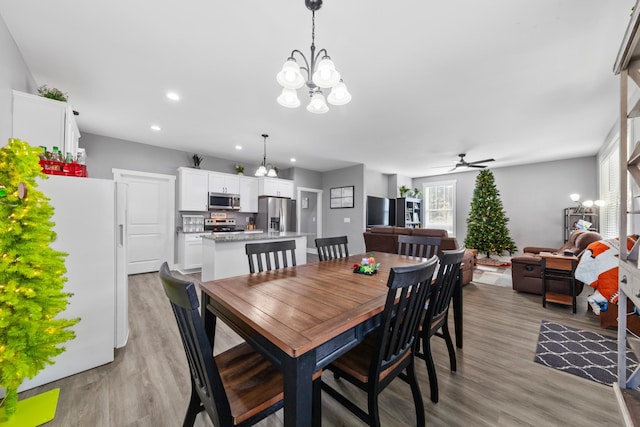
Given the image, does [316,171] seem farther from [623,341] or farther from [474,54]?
[623,341]

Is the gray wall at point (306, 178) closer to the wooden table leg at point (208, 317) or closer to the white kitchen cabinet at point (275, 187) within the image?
the white kitchen cabinet at point (275, 187)

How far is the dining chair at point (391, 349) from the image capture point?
1.08m

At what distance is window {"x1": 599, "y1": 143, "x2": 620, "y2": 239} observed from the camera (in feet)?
12.7

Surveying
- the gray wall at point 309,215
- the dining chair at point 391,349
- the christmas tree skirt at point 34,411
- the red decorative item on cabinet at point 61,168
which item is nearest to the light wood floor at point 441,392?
the christmas tree skirt at point 34,411

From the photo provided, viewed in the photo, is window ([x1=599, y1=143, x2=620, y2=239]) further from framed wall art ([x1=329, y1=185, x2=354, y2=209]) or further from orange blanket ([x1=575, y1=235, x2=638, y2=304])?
framed wall art ([x1=329, y1=185, x2=354, y2=209])

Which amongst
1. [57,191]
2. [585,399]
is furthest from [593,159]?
[57,191]

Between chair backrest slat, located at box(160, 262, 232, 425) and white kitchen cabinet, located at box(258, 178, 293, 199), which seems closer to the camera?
chair backrest slat, located at box(160, 262, 232, 425)

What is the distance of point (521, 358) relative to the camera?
2039 millimetres

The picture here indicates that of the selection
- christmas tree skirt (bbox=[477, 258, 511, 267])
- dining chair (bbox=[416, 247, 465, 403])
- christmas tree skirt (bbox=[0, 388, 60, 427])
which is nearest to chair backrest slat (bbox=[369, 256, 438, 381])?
dining chair (bbox=[416, 247, 465, 403])

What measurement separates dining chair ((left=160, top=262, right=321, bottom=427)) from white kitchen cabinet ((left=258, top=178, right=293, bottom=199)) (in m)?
5.03

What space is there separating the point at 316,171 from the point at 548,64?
18.8ft

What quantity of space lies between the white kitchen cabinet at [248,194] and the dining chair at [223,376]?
4.89m

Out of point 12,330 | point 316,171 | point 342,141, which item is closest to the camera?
point 12,330

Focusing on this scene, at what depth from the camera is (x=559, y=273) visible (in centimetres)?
320
